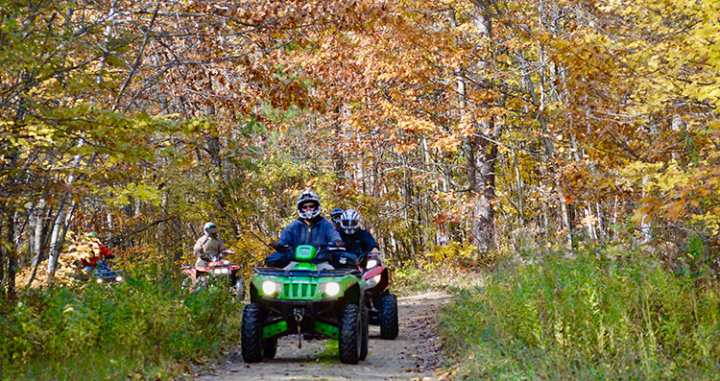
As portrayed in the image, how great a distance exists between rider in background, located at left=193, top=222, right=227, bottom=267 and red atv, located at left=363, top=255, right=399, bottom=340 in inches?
243

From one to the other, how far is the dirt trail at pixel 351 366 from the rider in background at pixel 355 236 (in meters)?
1.33

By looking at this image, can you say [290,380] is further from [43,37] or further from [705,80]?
[705,80]

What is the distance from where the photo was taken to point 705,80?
36.8ft

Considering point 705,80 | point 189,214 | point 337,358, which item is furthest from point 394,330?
point 189,214

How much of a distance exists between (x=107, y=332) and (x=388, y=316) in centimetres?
470

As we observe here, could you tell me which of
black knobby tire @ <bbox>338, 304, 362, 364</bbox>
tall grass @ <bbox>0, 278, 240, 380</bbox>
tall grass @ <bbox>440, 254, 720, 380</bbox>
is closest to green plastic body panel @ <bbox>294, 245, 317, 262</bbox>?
black knobby tire @ <bbox>338, 304, 362, 364</bbox>

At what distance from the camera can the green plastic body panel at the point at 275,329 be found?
1012 centimetres

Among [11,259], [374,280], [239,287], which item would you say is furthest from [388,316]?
[239,287]

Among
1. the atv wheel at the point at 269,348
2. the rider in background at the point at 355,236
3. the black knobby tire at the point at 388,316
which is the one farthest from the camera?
the rider in background at the point at 355,236

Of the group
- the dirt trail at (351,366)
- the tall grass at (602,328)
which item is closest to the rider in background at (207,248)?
the dirt trail at (351,366)

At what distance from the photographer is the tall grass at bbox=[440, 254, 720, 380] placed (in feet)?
24.7

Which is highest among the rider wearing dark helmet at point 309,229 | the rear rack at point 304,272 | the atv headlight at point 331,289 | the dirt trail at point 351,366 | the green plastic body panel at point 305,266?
the rider wearing dark helmet at point 309,229

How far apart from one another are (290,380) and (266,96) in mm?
6652

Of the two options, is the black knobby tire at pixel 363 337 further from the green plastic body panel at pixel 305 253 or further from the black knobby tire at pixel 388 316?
the black knobby tire at pixel 388 316
